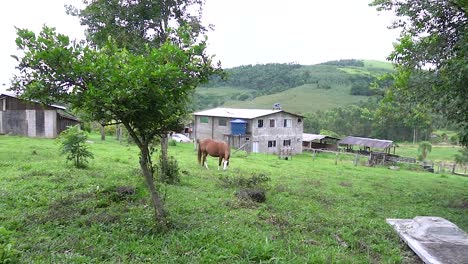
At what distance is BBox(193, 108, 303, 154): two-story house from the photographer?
40688 millimetres

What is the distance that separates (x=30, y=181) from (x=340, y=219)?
9.14 metres

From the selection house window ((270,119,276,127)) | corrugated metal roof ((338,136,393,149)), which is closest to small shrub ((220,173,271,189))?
house window ((270,119,276,127))

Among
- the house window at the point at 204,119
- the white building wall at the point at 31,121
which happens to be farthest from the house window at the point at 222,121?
the white building wall at the point at 31,121

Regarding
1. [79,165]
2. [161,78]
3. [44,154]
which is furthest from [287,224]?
[44,154]

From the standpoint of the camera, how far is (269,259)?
626cm

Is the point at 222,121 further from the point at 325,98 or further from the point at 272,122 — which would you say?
the point at 325,98

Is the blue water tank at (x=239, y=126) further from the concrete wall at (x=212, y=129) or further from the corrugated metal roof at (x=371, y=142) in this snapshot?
the corrugated metal roof at (x=371, y=142)

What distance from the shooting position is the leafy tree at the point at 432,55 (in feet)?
35.1

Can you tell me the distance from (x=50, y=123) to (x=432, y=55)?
3011 centimetres

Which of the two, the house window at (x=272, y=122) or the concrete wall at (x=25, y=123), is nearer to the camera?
the concrete wall at (x=25, y=123)

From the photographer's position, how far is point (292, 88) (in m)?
116

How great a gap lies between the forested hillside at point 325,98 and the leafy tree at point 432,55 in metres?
1.05

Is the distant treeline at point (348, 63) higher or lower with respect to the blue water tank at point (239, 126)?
higher

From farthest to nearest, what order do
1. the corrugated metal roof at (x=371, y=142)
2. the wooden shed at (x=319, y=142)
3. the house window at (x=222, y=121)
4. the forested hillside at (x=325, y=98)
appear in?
1. the wooden shed at (x=319, y=142)
2. the house window at (x=222, y=121)
3. the corrugated metal roof at (x=371, y=142)
4. the forested hillside at (x=325, y=98)
